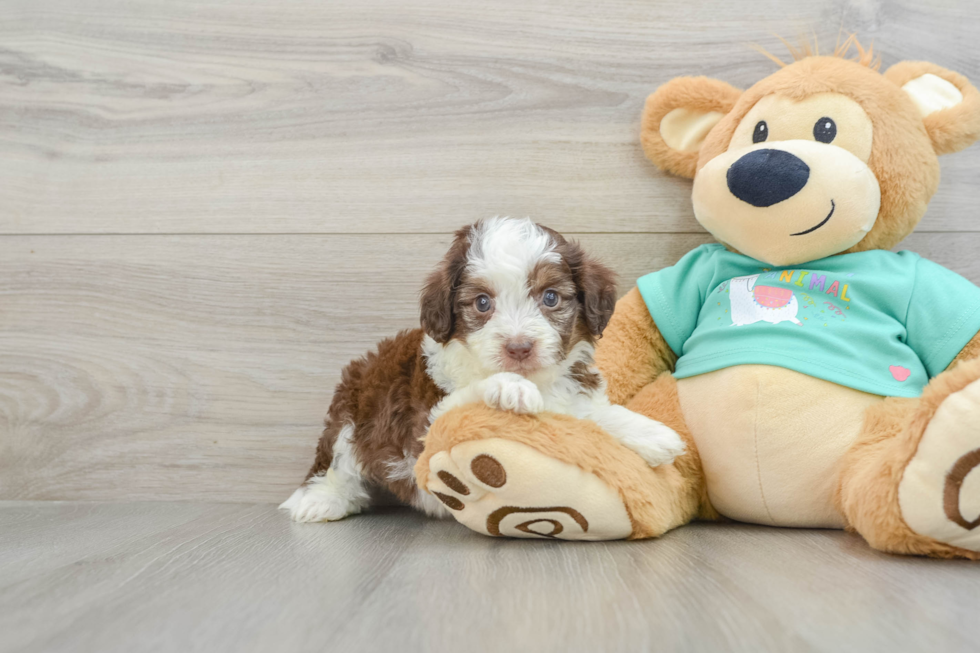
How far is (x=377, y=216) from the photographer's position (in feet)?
6.19

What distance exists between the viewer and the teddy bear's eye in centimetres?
146

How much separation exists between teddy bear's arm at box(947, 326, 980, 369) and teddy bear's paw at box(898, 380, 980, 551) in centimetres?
38

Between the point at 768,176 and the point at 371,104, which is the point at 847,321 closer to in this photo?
the point at 768,176

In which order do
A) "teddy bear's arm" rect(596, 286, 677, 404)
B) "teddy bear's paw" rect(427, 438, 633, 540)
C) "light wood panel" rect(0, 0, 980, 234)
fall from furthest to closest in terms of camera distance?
"light wood panel" rect(0, 0, 980, 234)
"teddy bear's arm" rect(596, 286, 677, 404)
"teddy bear's paw" rect(427, 438, 633, 540)

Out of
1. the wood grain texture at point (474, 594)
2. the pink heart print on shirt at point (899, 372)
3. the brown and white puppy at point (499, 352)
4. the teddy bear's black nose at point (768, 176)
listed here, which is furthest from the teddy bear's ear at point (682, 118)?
the wood grain texture at point (474, 594)

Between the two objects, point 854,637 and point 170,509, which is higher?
point 854,637

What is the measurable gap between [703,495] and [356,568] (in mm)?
766

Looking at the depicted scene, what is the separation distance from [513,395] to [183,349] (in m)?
1.12

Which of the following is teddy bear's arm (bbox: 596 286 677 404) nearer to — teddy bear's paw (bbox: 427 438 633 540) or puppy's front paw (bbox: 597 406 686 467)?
puppy's front paw (bbox: 597 406 686 467)

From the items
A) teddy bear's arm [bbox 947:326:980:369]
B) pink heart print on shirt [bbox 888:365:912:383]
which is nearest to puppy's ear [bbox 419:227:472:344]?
pink heart print on shirt [bbox 888:365:912:383]

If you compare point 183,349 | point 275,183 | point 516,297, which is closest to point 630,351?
point 516,297

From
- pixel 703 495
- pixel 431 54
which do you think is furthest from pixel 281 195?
pixel 703 495

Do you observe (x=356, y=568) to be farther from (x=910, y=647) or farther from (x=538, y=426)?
(x=910, y=647)

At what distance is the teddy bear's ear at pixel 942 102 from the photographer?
58.8 inches
